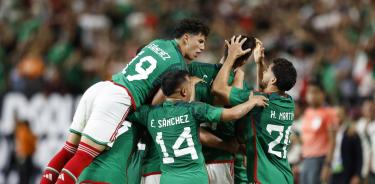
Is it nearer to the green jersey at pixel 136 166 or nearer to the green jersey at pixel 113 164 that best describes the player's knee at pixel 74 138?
the green jersey at pixel 113 164

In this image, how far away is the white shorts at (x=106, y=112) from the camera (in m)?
7.99

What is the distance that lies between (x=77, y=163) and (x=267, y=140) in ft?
5.90

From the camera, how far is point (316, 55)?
1617 cm

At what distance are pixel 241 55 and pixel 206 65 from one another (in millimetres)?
581

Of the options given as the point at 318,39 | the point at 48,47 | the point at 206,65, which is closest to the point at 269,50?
the point at 318,39

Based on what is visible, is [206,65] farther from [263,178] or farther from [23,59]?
[23,59]

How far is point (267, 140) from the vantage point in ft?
26.5

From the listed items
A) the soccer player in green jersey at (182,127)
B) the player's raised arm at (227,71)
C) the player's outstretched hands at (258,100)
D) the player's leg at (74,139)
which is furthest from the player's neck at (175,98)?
the player's leg at (74,139)

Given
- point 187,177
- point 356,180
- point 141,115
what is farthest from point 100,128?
point 356,180

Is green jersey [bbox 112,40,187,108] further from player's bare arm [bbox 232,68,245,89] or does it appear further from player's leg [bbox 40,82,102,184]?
player's bare arm [bbox 232,68,245,89]

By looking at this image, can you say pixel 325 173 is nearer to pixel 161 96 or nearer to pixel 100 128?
pixel 161 96

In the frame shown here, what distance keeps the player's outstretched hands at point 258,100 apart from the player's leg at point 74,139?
151 centimetres

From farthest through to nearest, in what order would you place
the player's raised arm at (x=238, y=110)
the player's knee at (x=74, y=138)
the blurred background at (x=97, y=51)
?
1. the blurred background at (x=97, y=51)
2. the player's knee at (x=74, y=138)
3. the player's raised arm at (x=238, y=110)

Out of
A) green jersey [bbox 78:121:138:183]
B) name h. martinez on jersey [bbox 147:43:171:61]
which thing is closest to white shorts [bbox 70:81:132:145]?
green jersey [bbox 78:121:138:183]
